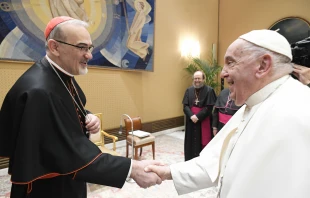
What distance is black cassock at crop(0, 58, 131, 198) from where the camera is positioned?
3.64 feet

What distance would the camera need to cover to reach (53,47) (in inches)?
53.1

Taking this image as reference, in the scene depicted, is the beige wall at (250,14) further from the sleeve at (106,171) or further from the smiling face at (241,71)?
the sleeve at (106,171)

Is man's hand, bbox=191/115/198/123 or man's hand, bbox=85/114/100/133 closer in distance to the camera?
man's hand, bbox=85/114/100/133

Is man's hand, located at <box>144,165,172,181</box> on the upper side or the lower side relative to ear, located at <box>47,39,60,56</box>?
lower

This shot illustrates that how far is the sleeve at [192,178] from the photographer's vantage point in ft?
4.28

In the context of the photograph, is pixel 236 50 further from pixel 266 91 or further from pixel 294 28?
pixel 294 28

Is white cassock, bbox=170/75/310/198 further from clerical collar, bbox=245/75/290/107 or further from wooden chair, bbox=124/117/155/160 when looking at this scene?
wooden chair, bbox=124/117/155/160

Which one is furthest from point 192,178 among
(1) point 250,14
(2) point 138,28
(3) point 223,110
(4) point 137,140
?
(1) point 250,14

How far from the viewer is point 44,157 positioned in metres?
1.15

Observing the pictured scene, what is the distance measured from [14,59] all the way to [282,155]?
12.1ft

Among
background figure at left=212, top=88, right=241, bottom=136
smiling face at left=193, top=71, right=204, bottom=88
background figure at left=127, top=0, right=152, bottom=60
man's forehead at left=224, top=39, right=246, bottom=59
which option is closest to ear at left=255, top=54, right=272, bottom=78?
man's forehead at left=224, top=39, right=246, bottom=59

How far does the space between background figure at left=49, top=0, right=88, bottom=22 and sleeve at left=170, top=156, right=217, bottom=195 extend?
3470mm

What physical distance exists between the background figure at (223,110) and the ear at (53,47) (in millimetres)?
2292

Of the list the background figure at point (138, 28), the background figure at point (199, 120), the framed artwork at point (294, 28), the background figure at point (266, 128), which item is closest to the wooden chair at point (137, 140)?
the background figure at point (199, 120)
